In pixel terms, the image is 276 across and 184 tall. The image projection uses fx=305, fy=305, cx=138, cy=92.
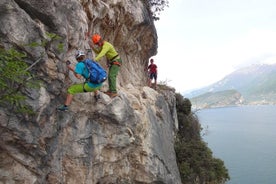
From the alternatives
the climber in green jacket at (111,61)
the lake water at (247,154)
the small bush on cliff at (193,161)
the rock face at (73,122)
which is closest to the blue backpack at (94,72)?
the rock face at (73,122)

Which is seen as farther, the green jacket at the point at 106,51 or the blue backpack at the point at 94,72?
the green jacket at the point at 106,51

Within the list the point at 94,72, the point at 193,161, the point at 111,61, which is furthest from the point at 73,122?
the point at 193,161

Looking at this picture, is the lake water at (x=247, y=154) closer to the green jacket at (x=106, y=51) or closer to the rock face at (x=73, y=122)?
the rock face at (x=73, y=122)

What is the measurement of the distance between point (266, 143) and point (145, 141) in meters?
66.3

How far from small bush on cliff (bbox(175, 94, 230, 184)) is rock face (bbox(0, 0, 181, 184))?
4513 mm

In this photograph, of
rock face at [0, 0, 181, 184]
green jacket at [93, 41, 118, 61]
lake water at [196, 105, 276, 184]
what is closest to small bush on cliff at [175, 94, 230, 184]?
rock face at [0, 0, 181, 184]

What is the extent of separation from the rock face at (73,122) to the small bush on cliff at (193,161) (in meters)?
4.51

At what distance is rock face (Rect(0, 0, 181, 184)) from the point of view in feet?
27.1

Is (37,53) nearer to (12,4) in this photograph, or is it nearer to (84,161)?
(12,4)

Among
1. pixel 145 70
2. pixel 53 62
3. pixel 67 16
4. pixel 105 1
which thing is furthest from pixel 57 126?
pixel 145 70

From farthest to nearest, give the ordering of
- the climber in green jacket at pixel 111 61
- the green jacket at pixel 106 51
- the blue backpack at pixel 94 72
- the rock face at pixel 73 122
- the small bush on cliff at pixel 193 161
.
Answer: the small bush on cliff at pixel 193 161, the climber in green jacket at pixel 111 61, the green jacket at pixel 106 51, the blue backpack at pixel 94 72, the rock face at pixel 73 122

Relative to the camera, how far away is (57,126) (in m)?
9.62

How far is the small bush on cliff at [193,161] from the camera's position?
19812mm

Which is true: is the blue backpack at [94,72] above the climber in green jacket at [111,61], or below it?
below
